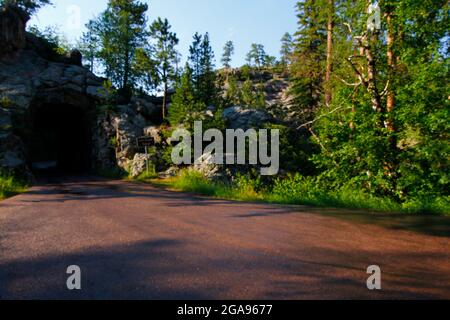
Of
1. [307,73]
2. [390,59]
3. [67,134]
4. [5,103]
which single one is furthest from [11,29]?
[390,59]

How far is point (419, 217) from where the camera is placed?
19.9 ft

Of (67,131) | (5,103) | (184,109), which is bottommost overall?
(67,131)

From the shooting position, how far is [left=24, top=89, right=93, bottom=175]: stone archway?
968 inches

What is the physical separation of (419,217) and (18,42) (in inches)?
1254

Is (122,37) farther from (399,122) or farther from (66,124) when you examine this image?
(399,122)

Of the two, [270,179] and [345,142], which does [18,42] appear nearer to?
[270,179]

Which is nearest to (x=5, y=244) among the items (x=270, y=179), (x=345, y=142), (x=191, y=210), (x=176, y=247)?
(x=176, y=247)

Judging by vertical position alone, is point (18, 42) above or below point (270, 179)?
above

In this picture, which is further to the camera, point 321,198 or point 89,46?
point 89,46

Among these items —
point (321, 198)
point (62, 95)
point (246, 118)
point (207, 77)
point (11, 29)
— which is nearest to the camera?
point (321, 198)

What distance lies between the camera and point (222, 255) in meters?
3.58

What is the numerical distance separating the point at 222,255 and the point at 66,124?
35913mm

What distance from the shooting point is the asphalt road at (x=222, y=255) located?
8.63 ft

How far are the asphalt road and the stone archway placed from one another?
68.2 ft
